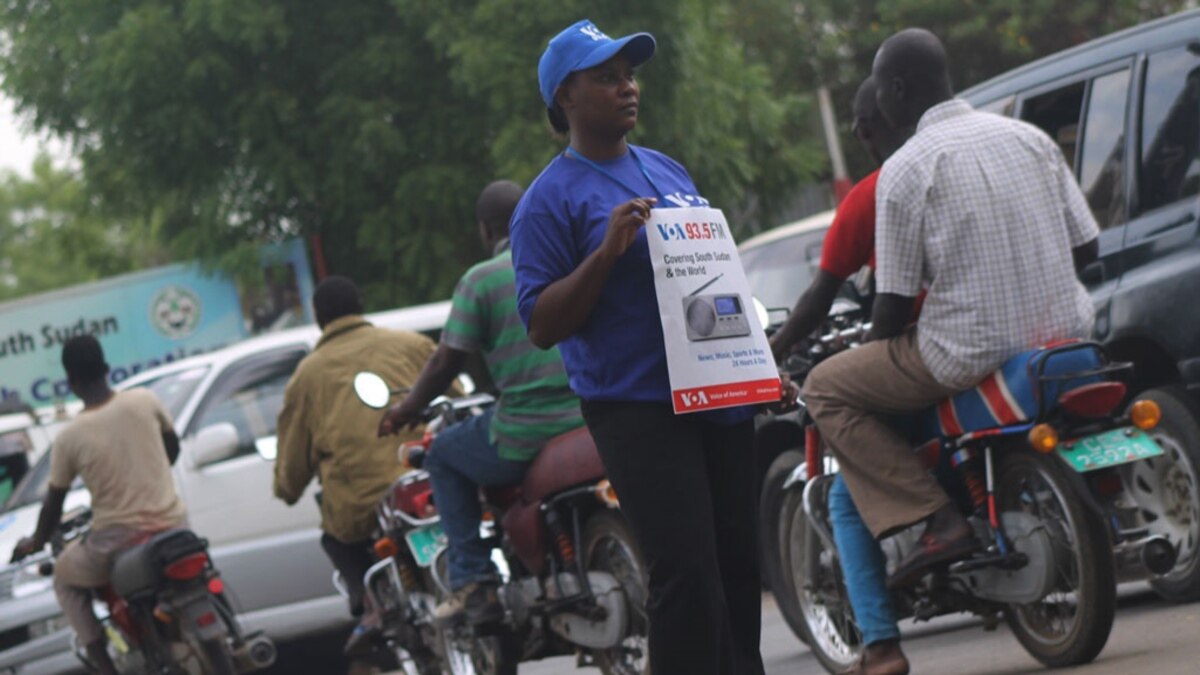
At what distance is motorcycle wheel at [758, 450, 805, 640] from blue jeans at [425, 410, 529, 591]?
87cm

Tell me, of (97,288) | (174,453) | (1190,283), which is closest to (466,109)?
(97,288)

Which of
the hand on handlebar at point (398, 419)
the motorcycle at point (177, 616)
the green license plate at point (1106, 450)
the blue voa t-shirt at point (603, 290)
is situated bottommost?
the motorcycle at point (177, 616)

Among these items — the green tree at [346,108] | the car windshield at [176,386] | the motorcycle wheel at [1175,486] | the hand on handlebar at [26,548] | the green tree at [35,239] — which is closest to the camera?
the motorcycle wheel at [1175,486]

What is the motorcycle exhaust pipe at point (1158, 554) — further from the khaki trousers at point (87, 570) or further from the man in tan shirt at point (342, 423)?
the khaki trousers at point (87, 570)

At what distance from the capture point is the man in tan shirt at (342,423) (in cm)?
846

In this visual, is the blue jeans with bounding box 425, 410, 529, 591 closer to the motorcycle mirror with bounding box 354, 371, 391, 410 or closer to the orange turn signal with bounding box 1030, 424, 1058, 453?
the motorcycle mirror with bounding box 354, 371, 391, 410

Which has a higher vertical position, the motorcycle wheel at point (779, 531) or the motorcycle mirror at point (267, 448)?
the motorcycle mirror at point (267, 448)

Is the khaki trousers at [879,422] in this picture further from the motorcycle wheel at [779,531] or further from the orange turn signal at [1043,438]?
the motorcycle wheel at [779,531]

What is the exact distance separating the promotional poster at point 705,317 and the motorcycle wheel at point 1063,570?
1448mm

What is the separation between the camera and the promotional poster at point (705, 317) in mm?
4531

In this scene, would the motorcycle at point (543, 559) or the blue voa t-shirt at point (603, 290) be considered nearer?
the blue voa t-shirt at point (603, 290)

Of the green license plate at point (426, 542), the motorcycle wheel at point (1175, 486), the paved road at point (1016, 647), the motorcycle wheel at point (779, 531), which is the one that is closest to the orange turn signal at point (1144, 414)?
the motorcycle wheel at point (1175, 486)

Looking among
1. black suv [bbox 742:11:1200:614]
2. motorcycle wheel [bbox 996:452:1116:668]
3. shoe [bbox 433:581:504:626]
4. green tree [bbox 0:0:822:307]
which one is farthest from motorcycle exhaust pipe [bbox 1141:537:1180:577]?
green tree [bbox 0:0:822:307]

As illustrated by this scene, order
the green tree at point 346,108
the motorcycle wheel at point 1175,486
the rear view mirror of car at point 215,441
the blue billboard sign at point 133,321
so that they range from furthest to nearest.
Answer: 1. the blue billboard sign at point 133,321
2. the green tree at point 346,108
3. the rear view mirror of car at point 215,441
4. the motorcycle wheel at point 1175,486
